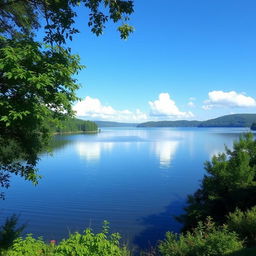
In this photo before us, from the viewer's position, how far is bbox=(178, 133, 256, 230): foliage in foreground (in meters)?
21.2

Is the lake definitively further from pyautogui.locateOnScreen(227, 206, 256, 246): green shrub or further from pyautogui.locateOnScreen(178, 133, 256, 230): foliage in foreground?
pyautogui.locateOnScreen(227, 206, 256, 246): green shrub

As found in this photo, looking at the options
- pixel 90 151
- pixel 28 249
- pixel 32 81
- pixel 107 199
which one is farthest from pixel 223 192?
pixel 90 151

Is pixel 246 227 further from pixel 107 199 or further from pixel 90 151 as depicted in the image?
pixel 90 151

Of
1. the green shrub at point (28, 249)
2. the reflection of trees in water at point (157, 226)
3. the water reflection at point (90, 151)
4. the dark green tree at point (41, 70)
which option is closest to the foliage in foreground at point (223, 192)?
the reflection of trees in water at point (157, 226)

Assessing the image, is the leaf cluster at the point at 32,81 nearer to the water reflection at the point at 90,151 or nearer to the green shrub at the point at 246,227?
the green shrub at the point at 246,227

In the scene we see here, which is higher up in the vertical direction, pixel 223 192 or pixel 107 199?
pixel 223 192

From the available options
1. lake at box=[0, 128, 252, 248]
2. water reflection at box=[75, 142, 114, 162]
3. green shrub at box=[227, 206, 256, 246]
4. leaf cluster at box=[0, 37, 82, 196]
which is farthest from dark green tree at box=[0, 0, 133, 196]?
water reflection at box=[75, 142, 114, 162]

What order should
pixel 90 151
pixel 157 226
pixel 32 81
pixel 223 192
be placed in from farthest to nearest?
pixel 90 151, pixel 157 226, pixel 223 192, pixel 32 81

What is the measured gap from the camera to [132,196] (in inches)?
1334

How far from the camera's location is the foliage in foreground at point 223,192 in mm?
21219

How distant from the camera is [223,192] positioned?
2300 cm

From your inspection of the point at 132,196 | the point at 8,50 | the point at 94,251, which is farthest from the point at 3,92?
the point at 132,196

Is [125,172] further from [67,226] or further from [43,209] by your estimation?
[67,226]

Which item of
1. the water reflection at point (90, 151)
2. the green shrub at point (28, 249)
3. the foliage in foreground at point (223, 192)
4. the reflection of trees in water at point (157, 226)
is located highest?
the green shrub at point (28, 249)
